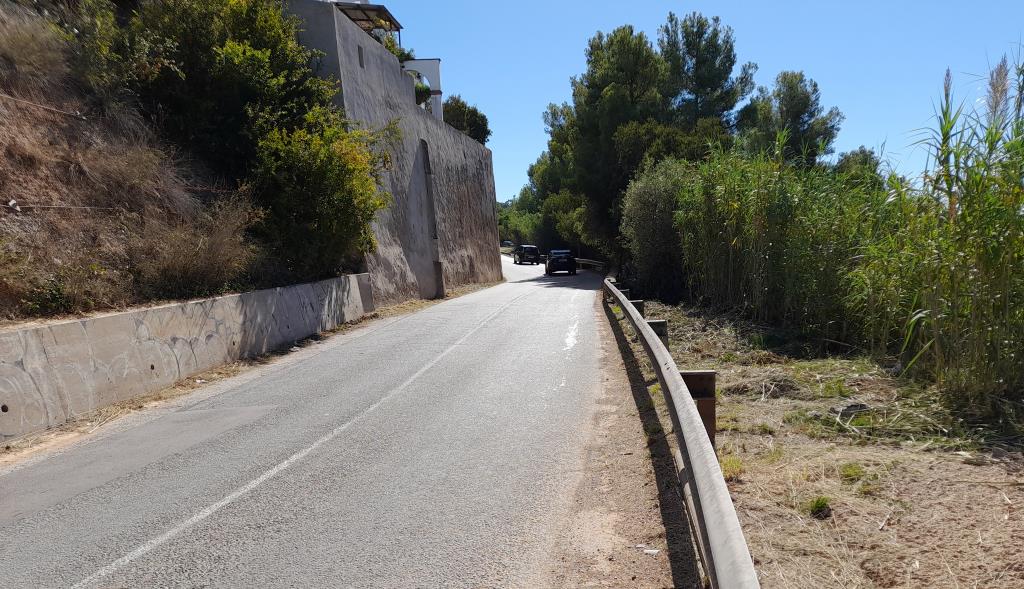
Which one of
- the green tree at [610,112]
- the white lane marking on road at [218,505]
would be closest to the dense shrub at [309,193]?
the white lane marking on road at [218,505]

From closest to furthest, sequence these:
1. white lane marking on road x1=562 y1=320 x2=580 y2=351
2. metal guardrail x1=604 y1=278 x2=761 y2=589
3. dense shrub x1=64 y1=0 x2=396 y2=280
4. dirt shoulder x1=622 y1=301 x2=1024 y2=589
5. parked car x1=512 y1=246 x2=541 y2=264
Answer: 1. metal guardrail x1=604 y1=278 x2=761 y2=589
2. dirt shoulder x1=622 y1=301 x2=1024 y2=589
3. white lane marking on road x1=562 y1=320 x2=580 y2=351
4. dense shrub x1=64 y1=0 x2=396 y2=280
5. parked car x1=512 y1=246 x2=541 y2=264

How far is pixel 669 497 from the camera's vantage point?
4.72 meters

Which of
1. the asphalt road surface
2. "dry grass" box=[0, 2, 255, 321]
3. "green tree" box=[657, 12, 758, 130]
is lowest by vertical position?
the asphalt road surface

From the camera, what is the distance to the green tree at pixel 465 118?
53375mm

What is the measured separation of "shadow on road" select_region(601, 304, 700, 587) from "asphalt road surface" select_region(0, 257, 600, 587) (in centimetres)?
65

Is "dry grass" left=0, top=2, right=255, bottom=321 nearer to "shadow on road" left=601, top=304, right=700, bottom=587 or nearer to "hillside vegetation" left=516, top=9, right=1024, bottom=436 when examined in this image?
"shadow on road" left=601, top=304, right=700, bottom=587

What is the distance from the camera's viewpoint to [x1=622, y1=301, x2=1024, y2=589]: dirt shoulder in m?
3.20

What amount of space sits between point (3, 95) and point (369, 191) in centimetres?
783

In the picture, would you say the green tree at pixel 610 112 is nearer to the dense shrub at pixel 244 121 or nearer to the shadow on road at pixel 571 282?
the shadow on road at pixel 571 282

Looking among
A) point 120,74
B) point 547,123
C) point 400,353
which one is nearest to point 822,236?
point 400,353

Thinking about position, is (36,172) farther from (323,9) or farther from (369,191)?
(323,9)

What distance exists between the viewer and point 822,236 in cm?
970

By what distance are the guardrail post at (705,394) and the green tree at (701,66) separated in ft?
120

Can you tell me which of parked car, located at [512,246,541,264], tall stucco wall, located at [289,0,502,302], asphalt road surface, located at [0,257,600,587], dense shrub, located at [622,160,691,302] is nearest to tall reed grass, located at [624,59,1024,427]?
asphalt road surface, located at [0,257,600,587]
